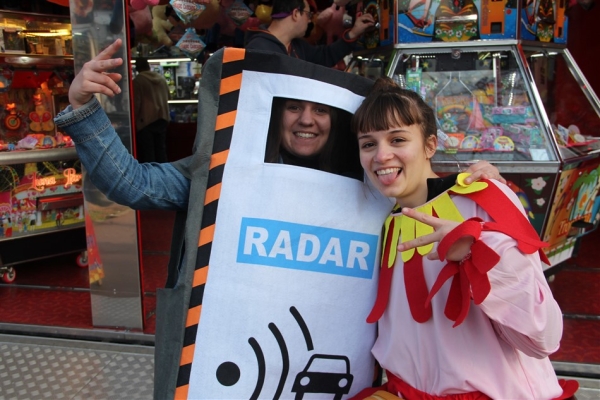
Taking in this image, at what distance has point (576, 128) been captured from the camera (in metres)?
4.06

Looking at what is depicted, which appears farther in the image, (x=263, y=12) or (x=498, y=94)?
(x=263, y=12)

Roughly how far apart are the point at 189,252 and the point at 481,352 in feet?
2.50

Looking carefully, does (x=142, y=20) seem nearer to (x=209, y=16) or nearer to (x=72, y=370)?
(x=209, y=16)

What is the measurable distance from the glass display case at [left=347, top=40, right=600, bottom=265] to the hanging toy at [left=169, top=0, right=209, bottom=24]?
1.25 m

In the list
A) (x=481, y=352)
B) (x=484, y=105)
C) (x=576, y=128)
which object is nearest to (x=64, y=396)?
(x=481, y=352)

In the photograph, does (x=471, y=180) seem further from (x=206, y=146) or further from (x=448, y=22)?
(x=448, y=22)

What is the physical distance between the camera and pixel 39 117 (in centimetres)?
457

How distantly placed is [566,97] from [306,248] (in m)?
3.45

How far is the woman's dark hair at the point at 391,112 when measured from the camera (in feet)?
4.73

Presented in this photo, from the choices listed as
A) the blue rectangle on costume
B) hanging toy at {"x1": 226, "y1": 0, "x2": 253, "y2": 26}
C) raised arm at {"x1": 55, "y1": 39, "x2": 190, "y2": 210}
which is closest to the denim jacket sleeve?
raised arm at {"x1": 55, "y1": 39, "x2": 190, "y2": 210}

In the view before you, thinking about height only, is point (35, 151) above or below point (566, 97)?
below

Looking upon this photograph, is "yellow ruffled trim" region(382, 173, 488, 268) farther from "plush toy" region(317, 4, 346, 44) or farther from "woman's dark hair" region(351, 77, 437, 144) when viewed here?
"plush toy" region(317, 4, 346, 44)

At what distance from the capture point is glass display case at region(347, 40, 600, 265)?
3.33 meters

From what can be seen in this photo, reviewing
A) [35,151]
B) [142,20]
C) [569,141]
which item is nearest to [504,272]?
[569,141]
